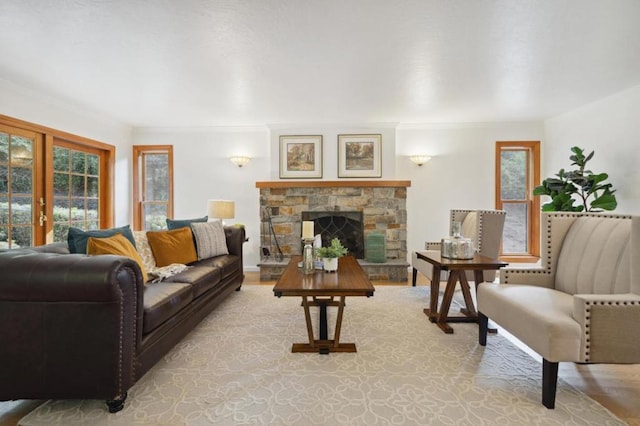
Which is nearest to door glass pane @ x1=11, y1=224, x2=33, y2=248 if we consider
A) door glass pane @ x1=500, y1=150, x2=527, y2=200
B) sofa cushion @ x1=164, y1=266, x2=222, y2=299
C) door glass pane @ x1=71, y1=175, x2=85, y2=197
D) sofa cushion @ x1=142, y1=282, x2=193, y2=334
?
door glass pane @ x1=71, y1=175, x2=85, y2=197

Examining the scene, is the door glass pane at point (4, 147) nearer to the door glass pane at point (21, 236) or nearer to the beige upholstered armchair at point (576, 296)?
the door glass pane at point (21, 236)

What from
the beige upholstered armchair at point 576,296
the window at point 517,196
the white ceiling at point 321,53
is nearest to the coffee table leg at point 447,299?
the beige upholstered armchair at point 576,296

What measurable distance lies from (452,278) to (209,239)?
8.72ft

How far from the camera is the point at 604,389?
1.92 metres

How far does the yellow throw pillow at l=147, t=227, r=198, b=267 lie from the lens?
3.20m

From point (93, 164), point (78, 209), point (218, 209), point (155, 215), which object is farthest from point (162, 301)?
point (155, 215)

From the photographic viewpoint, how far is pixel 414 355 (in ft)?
7.68

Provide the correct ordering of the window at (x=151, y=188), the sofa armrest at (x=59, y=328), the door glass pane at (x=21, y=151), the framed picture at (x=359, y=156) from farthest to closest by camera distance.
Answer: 1. the window at (x=151, y=188)
2. the framed picture at (x=359, y=156)
3. the door glass pane at (x=21, y=151)
4. the sofa armrest at (x=59, y=328)

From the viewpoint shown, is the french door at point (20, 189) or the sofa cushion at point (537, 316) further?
the french door at point (20, 189)

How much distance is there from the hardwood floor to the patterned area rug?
0.09 m

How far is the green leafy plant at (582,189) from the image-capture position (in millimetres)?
3764

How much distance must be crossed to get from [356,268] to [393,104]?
2.39 metres

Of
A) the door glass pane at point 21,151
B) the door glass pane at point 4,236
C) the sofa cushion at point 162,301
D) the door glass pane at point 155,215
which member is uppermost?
the door glass pane at point 21,151

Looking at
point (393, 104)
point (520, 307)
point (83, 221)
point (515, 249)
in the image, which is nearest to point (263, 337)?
point (520, 307)
